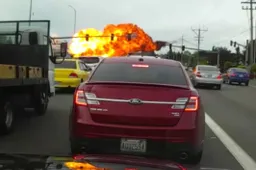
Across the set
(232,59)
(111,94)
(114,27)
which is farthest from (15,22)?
(232,59)

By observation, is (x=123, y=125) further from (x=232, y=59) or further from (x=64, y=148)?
(x=232, y=59)

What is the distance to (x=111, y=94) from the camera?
21.7ft

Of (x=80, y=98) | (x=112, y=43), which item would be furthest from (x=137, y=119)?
(x=112, y=43)

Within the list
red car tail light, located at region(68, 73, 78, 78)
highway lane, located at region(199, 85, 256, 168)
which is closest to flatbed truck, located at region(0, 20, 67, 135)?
highway lane, located at region(199, 85, 256, 168)

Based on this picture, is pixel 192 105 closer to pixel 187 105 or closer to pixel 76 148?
pixel 187 105

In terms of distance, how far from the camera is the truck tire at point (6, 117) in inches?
360

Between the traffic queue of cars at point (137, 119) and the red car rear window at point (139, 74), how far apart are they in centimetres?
20

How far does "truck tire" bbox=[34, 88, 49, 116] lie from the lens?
12.1m

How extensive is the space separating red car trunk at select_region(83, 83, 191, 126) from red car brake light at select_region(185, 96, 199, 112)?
0.08 meters

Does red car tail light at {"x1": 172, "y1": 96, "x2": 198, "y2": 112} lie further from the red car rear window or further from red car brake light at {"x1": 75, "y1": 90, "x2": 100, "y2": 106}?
red car brake light at {"x1": 75, "y1": 90, "x2": 100, "y2": 106}

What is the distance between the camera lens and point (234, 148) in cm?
888

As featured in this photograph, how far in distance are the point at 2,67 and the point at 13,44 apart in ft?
11.6

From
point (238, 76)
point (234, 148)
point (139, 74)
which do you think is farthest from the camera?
point (238, 76)

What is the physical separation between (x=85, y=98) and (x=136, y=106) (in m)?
0.73
